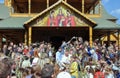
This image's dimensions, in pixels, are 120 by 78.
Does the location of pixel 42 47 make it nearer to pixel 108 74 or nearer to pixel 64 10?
pixel 108 74

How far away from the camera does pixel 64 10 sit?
27.3 metres

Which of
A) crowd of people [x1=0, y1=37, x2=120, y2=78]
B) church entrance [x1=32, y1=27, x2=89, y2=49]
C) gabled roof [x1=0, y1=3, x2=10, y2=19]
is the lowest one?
crowd of people [x1=0, y1=37, x2=120, y2=78]

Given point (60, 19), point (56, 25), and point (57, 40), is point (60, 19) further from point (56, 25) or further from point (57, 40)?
point (57, 40)

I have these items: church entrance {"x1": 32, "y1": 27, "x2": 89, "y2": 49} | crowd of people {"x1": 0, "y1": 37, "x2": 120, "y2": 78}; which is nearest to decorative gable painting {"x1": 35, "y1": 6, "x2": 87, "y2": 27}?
church entrance {"x1": 32, "y1": 27, "x2": 89, "y2": 49}

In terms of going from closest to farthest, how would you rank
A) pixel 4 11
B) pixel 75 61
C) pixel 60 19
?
pixel 75 61 → pixel 60 19 → pixel 4 11

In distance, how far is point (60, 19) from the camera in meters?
27.0

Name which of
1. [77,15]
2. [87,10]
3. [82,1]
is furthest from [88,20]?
[87,10]

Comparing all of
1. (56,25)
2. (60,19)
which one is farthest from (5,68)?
(60,19)

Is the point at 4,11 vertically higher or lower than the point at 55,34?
higher

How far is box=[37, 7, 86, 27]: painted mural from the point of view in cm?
2683

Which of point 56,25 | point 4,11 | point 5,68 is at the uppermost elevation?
point 4,11

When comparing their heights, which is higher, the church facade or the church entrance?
the church facade

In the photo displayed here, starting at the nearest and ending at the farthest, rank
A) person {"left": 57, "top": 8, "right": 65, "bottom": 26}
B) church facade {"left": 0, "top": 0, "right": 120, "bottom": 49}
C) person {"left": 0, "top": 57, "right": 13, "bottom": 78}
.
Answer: person {"left": 0, "top": 57, "right": 13, "bottom": 78}
church facade {"left": 0, "top": 0, "right": 120, "bottom": 49}
person {"left": 57, "top": 8, "right": 65, "bottom": 26}

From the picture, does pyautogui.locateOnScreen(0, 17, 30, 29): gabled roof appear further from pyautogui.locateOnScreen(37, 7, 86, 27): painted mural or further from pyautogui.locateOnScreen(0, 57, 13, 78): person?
pyautogui.locateOnScreen(0, 57, 13, 78): person
